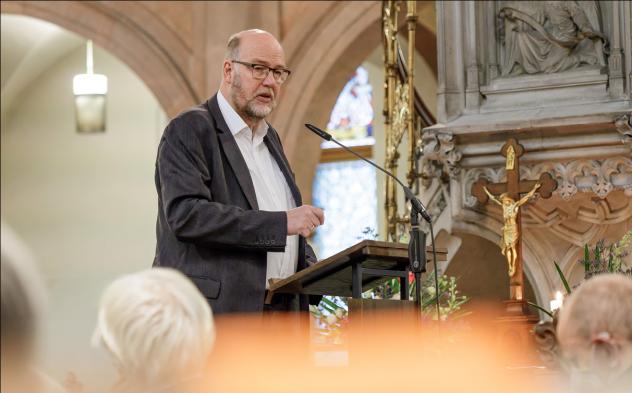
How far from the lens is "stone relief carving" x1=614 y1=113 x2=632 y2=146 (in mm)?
7523

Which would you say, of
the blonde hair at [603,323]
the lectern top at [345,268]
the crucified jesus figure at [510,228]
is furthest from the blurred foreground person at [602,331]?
the crucified jesus figure at [510,228]

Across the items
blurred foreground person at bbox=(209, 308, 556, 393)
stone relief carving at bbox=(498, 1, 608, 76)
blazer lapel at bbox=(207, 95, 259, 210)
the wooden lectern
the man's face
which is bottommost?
blurred foreground person at bbox=(209, 308, 556, 393)

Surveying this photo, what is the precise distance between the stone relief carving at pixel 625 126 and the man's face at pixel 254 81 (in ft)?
10.5

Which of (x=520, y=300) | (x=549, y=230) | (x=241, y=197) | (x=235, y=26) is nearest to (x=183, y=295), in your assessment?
(x=241, y=197)

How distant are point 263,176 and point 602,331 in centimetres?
236

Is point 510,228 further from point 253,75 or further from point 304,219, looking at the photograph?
point 304,219

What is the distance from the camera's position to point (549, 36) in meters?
8.27

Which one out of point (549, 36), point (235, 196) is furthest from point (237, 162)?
point (549, 36)

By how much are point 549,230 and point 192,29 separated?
5112 mm

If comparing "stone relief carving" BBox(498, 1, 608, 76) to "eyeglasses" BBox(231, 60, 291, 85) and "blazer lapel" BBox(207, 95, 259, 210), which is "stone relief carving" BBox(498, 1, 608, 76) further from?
"blazer lapel" BBox(207, 95, 259, 210)

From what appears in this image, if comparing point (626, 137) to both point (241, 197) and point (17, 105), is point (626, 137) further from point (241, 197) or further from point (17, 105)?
point (17, 105)

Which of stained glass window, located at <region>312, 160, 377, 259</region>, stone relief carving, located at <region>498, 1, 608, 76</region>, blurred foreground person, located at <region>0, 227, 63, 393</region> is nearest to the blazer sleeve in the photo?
blurred foreground person, located at <region>0, 227, 63, 393</region>

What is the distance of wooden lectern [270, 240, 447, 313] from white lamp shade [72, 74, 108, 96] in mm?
10727

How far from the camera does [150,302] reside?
2.48 m
